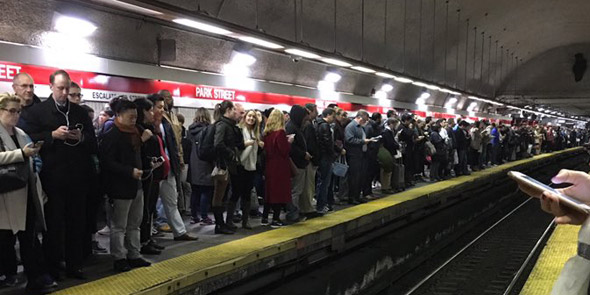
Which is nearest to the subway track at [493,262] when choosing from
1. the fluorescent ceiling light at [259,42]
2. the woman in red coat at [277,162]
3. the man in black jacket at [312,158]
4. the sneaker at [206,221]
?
the man in black jacket at [312,158]

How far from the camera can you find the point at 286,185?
745 cm

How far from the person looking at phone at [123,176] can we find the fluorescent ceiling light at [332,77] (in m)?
10.00

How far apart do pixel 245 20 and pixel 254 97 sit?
1.76 m

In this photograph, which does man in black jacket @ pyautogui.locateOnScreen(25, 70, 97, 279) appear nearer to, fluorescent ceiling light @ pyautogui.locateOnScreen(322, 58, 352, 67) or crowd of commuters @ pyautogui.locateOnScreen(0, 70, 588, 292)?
crowd of commuters @ pyautogui.locateOnScreen(0, 70, 588, 292)

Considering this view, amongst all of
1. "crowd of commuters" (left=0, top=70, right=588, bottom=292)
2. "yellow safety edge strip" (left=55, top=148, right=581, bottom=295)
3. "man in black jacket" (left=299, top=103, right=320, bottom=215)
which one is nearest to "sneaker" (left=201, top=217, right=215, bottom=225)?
"crowd of commuters" (left=0, top=70, right=588, bottom=292)

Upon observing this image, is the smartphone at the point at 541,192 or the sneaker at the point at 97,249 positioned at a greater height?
the smartphone at the point at 541,192

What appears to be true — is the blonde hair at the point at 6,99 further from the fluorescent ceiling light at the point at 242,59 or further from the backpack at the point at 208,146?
the fluorescent ceiling light at the point at 242,59

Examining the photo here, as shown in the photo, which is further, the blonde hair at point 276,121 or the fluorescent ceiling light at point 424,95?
the fluorescent ceiling light at point 424,95

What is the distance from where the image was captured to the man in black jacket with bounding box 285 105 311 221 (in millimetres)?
7703

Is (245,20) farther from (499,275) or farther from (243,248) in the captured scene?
(499,275)

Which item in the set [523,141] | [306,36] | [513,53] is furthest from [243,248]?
[513,53]

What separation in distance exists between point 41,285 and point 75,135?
1.27m

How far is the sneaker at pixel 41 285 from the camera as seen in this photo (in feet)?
14.3

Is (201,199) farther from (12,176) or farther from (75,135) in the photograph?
(12,176)
